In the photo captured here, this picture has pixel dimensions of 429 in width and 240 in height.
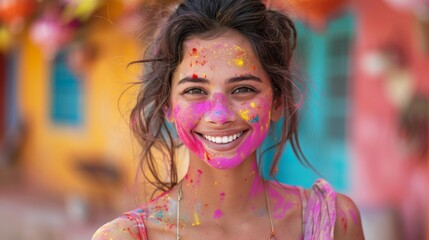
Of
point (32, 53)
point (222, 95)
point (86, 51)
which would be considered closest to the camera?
point (222, 95)

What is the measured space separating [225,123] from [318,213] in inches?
16.2

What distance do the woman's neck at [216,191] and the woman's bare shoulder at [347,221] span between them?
0.82 feet

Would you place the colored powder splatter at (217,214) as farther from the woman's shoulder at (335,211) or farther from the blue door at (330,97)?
the blue door at (330,97)

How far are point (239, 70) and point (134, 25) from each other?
3.30 m

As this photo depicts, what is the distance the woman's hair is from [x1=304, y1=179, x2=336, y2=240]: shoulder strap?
0.15m

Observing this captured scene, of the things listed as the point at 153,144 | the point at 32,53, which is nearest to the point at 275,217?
the point at 153,144

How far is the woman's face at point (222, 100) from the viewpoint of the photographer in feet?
6.30

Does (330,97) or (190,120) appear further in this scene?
(330,97)

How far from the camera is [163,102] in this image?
6.72 feet

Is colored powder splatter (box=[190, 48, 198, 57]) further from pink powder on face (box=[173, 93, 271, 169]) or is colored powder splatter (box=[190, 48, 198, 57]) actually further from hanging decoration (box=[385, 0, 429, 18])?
hanging decoration (box=[385, 0, 429, 18])

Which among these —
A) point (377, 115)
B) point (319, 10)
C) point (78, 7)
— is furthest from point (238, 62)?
point (377, 115)

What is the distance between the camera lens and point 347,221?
6.89 ft

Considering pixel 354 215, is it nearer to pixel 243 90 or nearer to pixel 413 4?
pixel 243 90

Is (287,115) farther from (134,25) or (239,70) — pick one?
(134,25)
